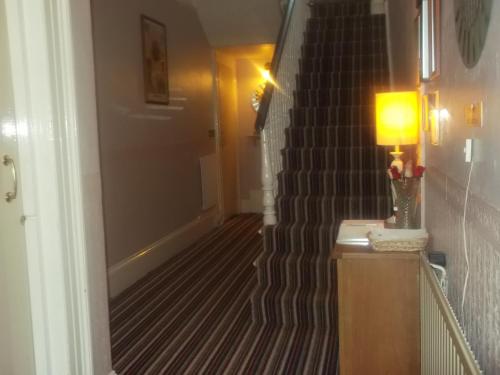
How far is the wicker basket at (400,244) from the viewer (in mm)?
2342

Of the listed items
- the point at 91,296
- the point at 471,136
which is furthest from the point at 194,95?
the point at 471,136

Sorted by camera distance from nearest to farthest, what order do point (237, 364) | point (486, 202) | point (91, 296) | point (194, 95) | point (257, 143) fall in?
point (486, 202) < point (91, 296) < point (237, 364) < point (194, 95) < point (257, 143)

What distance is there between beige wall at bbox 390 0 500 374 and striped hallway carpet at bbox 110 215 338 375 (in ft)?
4.03

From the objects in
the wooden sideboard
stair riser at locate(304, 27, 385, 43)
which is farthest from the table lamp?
stair riser at locate(304, 27, 385, 43)

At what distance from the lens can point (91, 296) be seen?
2.28m

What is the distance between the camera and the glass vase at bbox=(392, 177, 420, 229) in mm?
2584

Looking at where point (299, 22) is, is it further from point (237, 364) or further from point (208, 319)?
point (237, 364)

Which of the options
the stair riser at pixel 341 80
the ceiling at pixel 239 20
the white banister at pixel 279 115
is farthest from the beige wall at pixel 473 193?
the ceiling at pixel 239 20

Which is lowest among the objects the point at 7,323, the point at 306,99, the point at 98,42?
the point at 7,323

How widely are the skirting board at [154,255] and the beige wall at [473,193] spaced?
2706 millimetres

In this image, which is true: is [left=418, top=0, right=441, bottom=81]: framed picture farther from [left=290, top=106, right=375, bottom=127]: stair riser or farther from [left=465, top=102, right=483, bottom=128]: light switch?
[left=290, top=106, right=375, bottom=127]: stair riser

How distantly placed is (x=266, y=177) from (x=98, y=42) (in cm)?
162

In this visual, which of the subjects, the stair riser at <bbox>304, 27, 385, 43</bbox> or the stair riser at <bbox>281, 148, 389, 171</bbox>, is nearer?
the stair riser at <bbox>281, 148, 389, 171</bbox>

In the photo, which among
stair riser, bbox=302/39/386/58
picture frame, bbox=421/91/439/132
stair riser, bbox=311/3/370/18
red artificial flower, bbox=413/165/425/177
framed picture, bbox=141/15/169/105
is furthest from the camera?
stair riser, bbox=311/3/370/18
